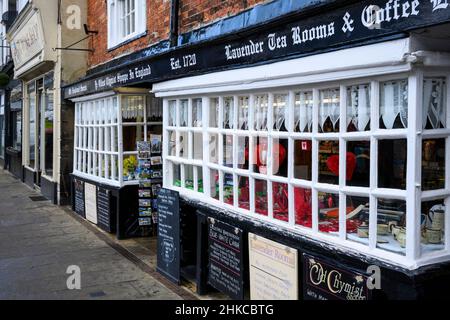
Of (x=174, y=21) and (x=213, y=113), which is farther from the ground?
(x=174, y=21)

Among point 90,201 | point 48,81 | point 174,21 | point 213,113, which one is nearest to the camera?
point 213,113

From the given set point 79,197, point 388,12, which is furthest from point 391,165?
point 79,197

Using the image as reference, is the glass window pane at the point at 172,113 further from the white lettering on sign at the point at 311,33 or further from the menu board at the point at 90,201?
the menu board at the point at 90,201

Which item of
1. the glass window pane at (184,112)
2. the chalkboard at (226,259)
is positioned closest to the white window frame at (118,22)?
the glass window pane at (184,112)

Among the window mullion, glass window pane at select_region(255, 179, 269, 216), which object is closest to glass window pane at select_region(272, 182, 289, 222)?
glass window pane at select_region(255, 179, 269, 216)

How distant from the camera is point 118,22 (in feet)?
32.0

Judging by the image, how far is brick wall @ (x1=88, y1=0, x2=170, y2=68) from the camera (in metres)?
7.57

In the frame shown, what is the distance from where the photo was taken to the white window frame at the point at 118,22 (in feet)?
28.0

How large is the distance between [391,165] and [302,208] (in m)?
1.02

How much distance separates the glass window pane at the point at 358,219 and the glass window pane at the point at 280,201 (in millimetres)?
789

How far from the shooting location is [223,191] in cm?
545

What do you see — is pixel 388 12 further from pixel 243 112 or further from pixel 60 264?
pixel 60 264
